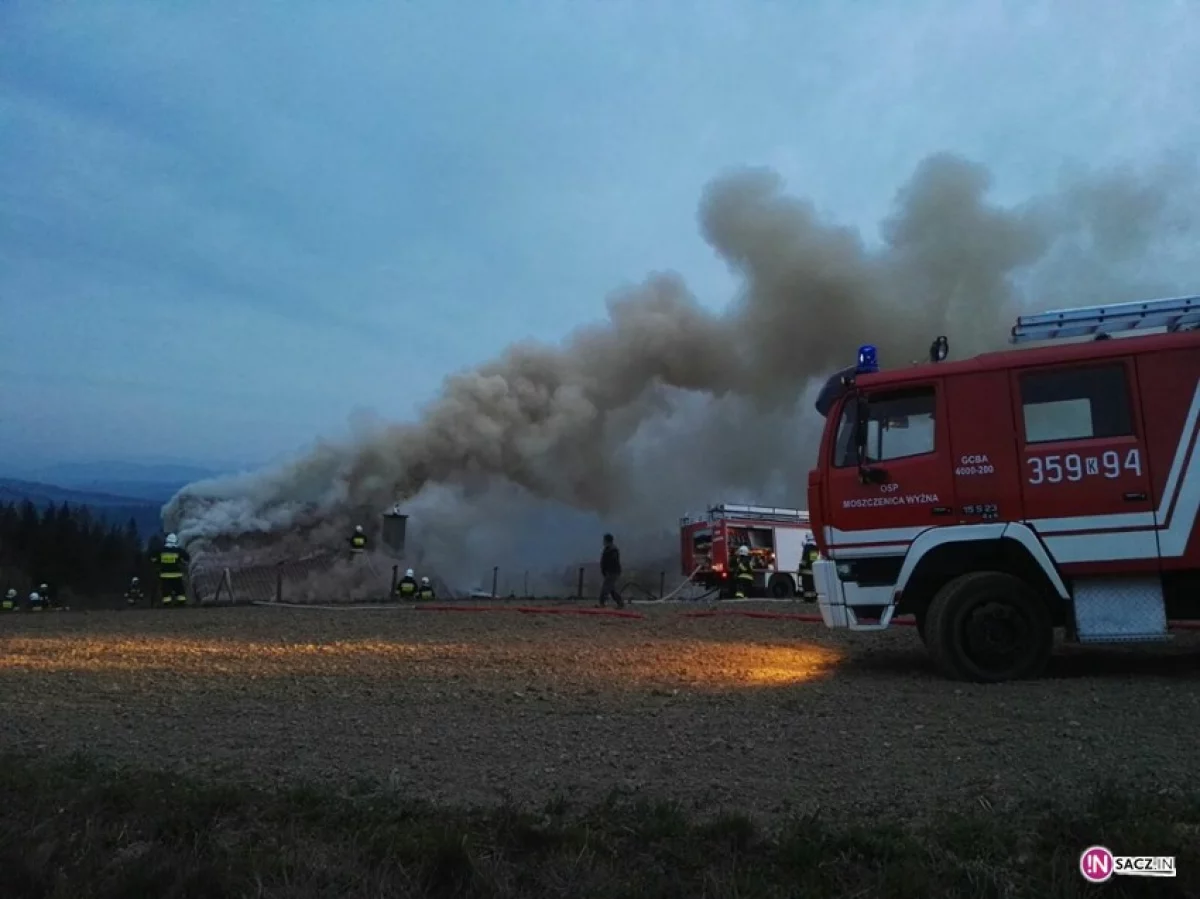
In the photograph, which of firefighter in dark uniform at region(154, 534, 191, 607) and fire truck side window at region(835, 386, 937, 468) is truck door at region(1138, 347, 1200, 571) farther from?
firefighter in dark uniform at region(154, 534, 191, 607)

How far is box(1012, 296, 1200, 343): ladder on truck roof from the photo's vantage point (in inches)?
303

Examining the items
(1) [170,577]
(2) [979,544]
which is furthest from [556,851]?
(1) [170,577]

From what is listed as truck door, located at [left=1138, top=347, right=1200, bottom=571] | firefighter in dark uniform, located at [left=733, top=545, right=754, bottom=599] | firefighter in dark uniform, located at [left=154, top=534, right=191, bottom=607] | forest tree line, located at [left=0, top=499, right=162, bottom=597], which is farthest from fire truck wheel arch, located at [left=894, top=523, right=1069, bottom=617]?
forest tree line, located at [left=0, top=499, right=162, bottom=597]

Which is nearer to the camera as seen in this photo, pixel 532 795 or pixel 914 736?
pixel 532 795

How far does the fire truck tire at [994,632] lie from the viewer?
24.0ft

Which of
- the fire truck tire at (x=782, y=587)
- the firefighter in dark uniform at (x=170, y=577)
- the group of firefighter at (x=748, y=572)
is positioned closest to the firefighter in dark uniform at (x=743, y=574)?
the group of firefighter at (x=748, y=572)

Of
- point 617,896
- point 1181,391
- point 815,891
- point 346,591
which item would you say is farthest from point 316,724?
point 346,591

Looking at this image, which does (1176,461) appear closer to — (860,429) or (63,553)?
(860,429)

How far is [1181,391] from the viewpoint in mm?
7121

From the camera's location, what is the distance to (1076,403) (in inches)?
291

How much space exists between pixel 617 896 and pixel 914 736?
287 centimetres

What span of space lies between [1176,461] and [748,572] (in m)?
18.9

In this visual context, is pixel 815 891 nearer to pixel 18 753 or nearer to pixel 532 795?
pixel 532 795

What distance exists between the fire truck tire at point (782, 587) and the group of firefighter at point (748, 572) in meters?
0.83
